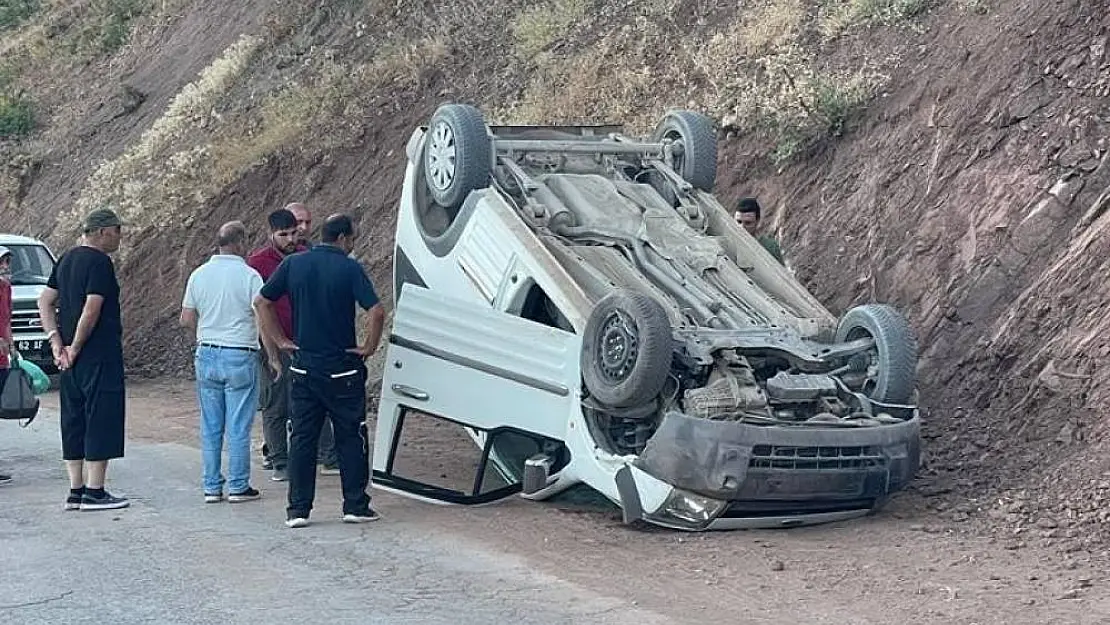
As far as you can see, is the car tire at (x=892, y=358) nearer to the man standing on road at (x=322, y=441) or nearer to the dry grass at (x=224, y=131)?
the man standing on road at (x=322, y=441)

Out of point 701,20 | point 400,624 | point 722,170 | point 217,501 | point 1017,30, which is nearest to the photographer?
point 400,624

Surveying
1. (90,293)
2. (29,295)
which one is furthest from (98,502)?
(29,295)

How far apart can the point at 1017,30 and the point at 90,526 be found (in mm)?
7730

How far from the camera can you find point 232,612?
7.40m

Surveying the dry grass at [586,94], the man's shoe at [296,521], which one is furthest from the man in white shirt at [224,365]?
the dry grass at [586,94]

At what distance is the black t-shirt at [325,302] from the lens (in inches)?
370

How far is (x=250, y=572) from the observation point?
8.18 meters

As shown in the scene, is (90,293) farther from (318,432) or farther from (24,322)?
(24,322)

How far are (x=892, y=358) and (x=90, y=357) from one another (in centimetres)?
466

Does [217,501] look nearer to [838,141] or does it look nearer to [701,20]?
[838,141]

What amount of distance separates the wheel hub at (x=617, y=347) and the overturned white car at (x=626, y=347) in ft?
Result: 0.03

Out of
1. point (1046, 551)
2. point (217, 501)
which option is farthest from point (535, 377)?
point (1046, 551)

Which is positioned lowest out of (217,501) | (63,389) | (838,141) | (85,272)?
(217,501)

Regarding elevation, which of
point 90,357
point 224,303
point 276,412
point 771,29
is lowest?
point 276,412
